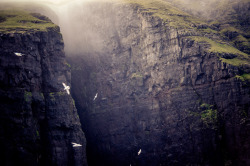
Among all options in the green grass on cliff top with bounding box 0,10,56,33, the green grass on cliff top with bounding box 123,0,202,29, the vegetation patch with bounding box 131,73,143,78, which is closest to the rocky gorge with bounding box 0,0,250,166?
the vegetation patch with bounding box 131,73,143,78

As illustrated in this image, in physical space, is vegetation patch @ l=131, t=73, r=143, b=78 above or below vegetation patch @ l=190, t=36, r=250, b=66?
below

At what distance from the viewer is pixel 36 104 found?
73750mm

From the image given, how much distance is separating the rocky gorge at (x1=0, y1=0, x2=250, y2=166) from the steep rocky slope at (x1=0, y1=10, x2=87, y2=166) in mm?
282

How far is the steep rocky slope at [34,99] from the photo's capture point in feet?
224

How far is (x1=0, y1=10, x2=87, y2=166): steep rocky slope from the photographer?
68.1 m

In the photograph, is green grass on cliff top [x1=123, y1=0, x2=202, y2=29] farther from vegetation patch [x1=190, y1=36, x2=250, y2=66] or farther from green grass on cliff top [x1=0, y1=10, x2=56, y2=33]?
green grass on cliff top [x1=0, y1=10, x2=56, y2=33]

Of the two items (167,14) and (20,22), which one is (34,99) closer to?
(20,22)

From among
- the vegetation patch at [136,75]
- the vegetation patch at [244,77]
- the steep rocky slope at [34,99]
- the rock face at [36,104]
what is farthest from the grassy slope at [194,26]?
the rock face at [36,104]

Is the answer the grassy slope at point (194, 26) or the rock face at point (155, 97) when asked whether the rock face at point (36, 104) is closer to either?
the rock face at point (155, 97)

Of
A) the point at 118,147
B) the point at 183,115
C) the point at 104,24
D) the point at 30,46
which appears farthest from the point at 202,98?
the point at 30,46

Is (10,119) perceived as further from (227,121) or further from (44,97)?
(227,121)

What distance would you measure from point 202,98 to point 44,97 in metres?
53.4

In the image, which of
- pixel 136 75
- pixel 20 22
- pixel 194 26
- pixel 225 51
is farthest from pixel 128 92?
pixel 20 22

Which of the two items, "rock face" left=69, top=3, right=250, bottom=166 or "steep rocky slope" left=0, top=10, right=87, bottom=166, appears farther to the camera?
"rock face" left=69, top=3, right=250, bottom=166
